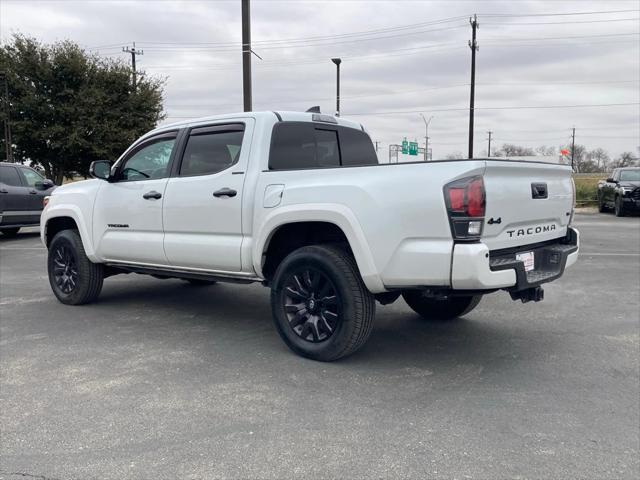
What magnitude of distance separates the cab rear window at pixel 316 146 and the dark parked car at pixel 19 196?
999cm

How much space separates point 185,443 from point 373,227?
1.81 meters

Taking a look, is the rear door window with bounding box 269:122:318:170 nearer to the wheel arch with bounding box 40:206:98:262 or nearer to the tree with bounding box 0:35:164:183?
the wheel arch with bounding box 40:206:98:262

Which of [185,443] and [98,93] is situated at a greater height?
[98,93]

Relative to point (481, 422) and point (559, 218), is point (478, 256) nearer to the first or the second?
point (481, 422)

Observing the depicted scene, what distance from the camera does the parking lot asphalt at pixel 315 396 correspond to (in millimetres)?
2949

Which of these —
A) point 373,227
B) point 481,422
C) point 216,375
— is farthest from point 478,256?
point 216,375

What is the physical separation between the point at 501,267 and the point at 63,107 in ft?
85.7

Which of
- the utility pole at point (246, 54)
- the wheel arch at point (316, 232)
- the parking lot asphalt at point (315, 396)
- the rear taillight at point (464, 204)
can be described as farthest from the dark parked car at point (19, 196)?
the rear taillight at point (464, 204)

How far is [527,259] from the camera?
13.9 feet

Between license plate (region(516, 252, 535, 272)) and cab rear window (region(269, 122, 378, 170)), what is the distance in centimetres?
161

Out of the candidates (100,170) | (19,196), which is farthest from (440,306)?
(19,196)

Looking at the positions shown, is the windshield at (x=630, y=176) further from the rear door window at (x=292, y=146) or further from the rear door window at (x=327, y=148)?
the rear door window at (x=292, y=146)

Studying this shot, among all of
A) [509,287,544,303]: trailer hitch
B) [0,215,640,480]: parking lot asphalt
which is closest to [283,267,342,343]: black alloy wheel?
[0,215,640,480]: parking lot asphalt

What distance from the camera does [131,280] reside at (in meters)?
8.27
